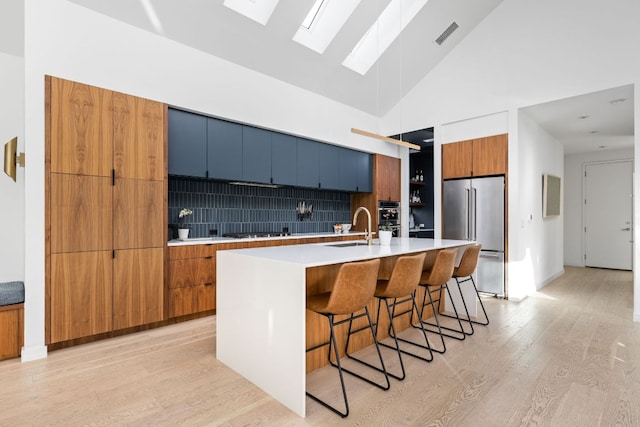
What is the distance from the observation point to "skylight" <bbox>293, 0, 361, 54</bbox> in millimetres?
4297

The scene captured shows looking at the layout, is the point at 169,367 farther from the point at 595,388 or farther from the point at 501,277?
the point at 501,277

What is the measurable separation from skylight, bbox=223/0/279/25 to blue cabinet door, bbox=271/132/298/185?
4.49 ft

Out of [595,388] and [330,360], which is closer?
[595,388]

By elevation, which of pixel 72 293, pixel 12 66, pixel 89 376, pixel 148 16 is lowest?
pixel 89 376

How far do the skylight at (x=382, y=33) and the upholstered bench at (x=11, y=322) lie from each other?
15.0 ft

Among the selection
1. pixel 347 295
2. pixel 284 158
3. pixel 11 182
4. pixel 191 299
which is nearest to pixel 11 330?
pixel 191 299

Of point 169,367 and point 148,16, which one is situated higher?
point 148,16

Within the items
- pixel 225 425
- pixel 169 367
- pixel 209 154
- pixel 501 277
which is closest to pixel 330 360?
pixel 225 425

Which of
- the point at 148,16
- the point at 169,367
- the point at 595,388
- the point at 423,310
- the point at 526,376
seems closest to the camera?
the point at 595,388

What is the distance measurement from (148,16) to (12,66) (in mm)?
1497

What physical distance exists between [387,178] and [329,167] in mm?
1368

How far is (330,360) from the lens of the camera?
2615mm

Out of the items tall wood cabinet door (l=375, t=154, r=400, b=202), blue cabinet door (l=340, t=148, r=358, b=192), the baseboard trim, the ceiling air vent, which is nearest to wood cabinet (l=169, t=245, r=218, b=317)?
the baseboard trim

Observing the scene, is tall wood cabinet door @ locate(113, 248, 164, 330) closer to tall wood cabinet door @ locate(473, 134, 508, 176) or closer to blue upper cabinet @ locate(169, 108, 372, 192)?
blue upper cabinet @ locate(169, 108, 372, 192)
